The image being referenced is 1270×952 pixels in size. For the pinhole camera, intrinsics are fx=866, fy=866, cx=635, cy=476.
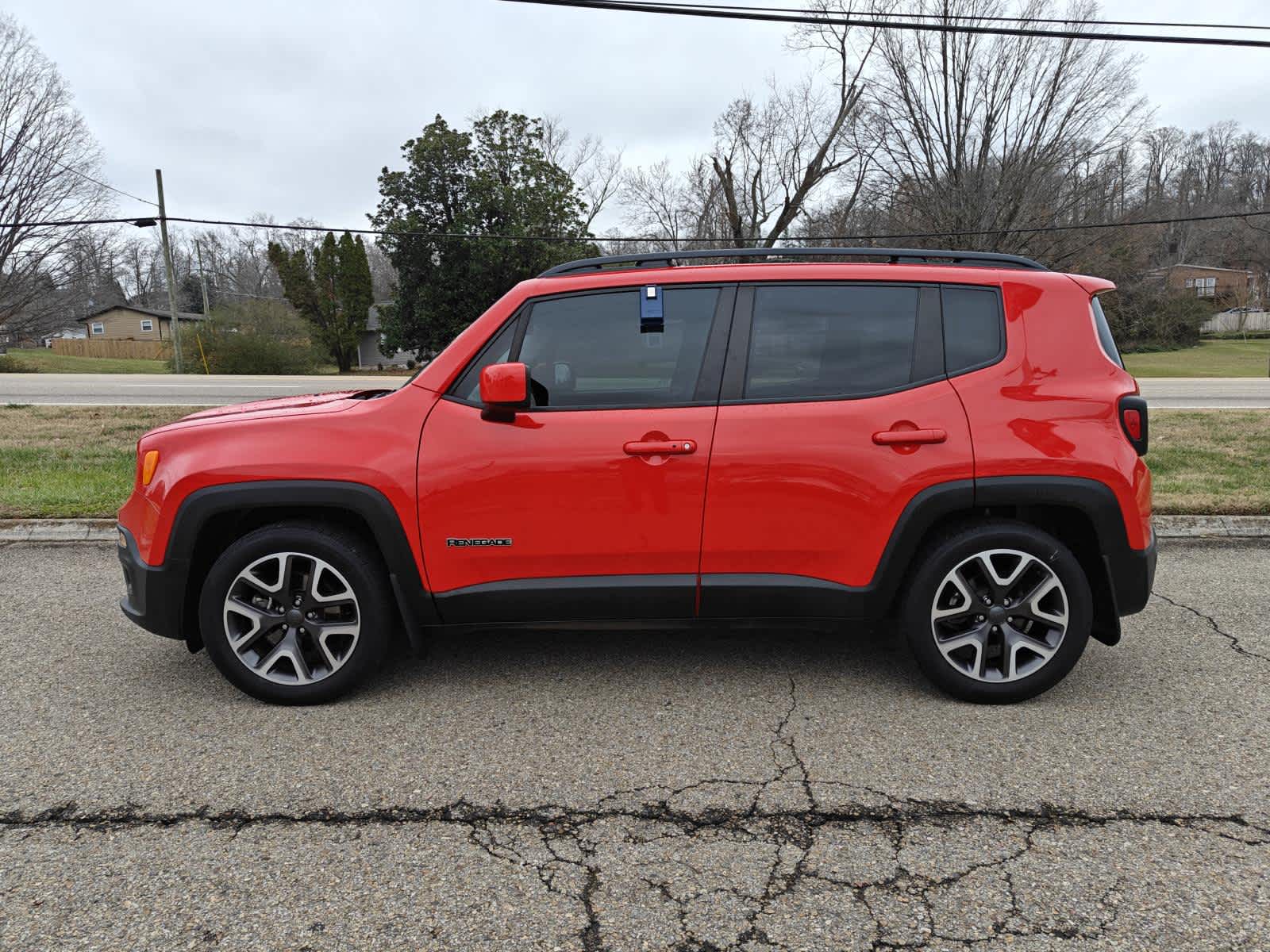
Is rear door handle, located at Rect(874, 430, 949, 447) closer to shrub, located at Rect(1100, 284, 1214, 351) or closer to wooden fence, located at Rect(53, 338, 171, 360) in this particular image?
shrub, located at Rect(1100, 284, 1214, 351)

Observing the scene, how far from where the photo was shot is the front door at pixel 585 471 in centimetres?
348

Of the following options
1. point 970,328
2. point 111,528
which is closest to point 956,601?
point 970,328

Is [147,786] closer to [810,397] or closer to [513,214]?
[810,397]

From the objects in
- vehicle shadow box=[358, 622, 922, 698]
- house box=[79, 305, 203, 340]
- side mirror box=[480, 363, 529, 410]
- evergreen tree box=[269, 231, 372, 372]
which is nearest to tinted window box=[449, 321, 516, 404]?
side mirror box=[480, 363, 529, 410]

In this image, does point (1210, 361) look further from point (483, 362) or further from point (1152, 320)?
point (483, 362)

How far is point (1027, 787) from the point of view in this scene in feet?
9.71

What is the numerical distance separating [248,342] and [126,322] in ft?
148

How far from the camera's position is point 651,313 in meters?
3.64

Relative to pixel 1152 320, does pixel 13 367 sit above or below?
below

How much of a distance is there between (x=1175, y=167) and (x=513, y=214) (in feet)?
213

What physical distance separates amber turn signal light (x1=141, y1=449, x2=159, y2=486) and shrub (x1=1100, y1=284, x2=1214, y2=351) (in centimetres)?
4961

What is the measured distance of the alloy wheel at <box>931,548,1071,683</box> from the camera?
11.6ft

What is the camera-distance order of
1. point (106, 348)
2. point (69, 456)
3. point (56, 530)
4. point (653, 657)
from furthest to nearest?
1. point (106, 348)
2. point (69, 456)
3. point (56, 530)
4. point (653, 657)

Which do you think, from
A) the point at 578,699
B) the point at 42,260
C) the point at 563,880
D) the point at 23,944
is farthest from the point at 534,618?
the point at 42,260
